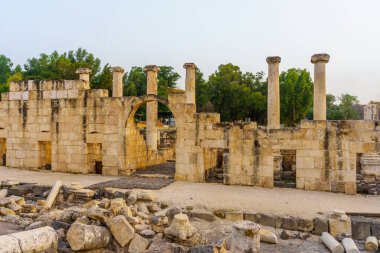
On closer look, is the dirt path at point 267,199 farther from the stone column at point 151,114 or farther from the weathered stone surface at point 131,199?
the stone column at point 151,114

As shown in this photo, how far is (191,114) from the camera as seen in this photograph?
14.0m

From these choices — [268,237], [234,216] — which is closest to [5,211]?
[234,216]

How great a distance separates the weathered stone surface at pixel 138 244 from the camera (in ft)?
23.6

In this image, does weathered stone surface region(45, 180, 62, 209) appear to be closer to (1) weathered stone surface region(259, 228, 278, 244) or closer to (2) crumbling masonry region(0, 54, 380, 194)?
(2) crumbling masonry region(0, 54, 380, 194)

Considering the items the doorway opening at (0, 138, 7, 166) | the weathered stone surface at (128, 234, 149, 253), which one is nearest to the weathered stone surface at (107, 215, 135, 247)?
the weathered stone surface at (128, 234, 149, 253)

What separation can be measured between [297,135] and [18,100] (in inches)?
546

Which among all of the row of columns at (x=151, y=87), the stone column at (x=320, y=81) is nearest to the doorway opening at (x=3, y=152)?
the row of columns at (x=151, y=87)

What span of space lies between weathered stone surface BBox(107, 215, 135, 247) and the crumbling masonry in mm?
6576

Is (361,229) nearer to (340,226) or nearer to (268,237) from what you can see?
(340,226)

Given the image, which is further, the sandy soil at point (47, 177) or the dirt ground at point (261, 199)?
the sandy soil at point (47, 177)

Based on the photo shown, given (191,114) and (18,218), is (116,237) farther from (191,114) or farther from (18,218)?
(191,114)

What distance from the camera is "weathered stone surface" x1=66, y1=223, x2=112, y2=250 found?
688 cm

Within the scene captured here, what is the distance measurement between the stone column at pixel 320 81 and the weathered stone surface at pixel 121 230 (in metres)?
10.3

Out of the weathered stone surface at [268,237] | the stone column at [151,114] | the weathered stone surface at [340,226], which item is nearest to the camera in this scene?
the weathered stone surface at [268,237]
